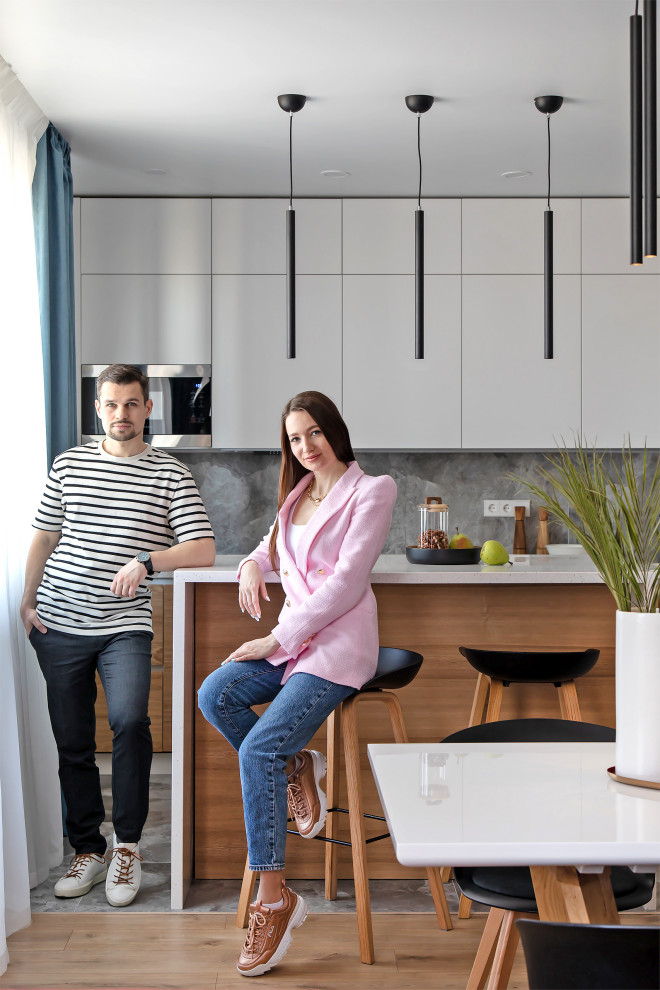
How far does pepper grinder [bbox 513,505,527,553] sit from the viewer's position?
14.7ft

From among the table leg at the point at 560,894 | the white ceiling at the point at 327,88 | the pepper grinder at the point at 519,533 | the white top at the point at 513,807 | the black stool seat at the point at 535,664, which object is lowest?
the table leg at the point at 560,894

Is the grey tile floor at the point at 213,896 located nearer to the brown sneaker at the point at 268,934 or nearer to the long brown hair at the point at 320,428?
the brown sneaker at the point at 268,934

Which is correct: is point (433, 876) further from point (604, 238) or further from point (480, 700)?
point (604, 238)

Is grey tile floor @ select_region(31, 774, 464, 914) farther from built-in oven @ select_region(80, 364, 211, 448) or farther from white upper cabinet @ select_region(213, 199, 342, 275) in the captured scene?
white upper cabinet @ select_region(213, 199, 342, 275)

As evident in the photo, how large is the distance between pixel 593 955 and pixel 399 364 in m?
3.42

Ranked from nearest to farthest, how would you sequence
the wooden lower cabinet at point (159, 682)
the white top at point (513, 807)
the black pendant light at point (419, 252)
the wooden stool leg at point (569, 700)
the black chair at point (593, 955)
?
1. the black chair at point (593, 955)
2. the white top at point (513, 807)
3. the wooden stool leg at point (569, 700)
4. the black pendant light at point (419, 252)
5. the wooden lower cabinet at point (159, 682)

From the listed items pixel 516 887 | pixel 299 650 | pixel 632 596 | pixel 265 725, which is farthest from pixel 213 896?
pixel 632 596

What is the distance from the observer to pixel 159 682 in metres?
3.96

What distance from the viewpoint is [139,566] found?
8.63 ft

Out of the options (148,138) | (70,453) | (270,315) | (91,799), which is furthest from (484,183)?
(91,799)

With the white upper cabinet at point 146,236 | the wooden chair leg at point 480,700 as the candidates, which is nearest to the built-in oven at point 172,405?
the white upper cabinet at point 146,236

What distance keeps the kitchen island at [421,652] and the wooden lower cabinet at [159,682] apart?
1.26 m

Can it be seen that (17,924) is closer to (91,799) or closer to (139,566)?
(91,799)

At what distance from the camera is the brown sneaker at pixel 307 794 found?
7.64 ft
